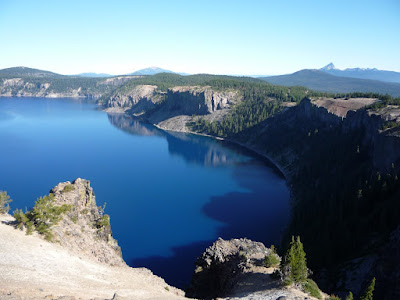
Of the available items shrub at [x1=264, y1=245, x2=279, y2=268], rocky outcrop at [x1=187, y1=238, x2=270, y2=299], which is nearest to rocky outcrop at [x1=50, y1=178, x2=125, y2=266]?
rocky outcrop at [x1=187, y1=238, x2=270, y2=299]

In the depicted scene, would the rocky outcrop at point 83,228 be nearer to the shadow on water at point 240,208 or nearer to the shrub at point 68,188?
the shrub at point 68,188

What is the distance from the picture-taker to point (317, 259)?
51.3 metres

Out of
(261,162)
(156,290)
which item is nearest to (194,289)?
(156,290)

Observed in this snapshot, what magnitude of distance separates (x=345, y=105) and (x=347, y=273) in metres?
112

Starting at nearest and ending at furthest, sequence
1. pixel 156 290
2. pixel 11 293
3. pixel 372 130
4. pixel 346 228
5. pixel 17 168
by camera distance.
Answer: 1. pixel 11 293
2. pixel 156 290
3. pixel 346 228
4. pixel 372 130
5. pixel 17 168

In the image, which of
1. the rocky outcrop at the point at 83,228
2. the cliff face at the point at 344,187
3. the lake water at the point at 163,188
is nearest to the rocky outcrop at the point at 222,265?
the lake water at the point at 163,188

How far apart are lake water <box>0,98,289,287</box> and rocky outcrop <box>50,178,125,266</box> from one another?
50.3 feet

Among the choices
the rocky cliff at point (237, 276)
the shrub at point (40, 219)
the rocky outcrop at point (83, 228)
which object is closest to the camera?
the rocky cliff at point (237, 276)

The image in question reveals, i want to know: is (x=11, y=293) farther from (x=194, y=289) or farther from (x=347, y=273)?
(x=347, y=273)

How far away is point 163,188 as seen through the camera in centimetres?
10106

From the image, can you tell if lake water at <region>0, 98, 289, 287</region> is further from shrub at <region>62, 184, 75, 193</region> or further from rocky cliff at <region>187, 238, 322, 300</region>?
shrub at <region>62, 184, 75, 193</region>

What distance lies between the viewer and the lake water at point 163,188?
6812 cm

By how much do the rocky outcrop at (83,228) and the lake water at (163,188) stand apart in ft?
50.3

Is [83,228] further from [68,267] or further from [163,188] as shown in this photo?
[163,188]
